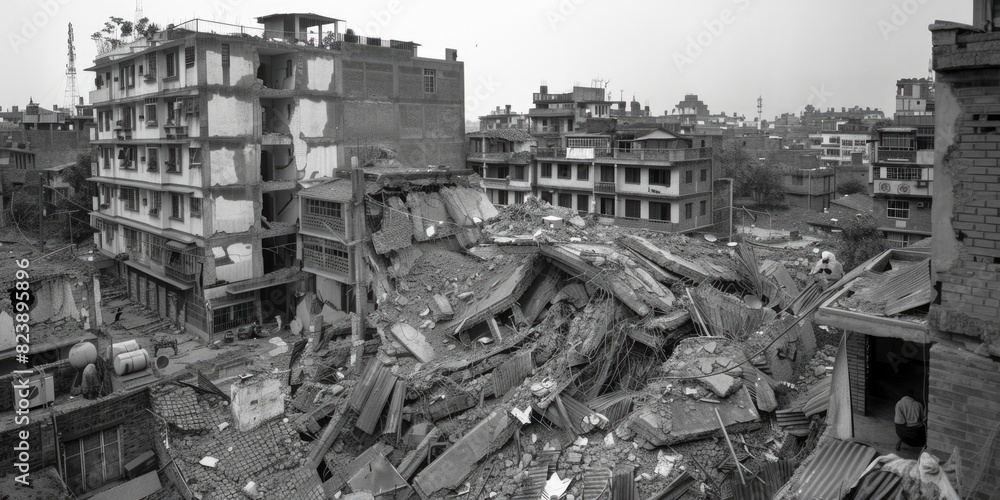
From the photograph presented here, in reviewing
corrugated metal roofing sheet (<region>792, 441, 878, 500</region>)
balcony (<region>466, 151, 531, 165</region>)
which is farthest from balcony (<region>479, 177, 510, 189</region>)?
corrugated metal roofing sheet (<region>792, 441, 878, 500</region>)

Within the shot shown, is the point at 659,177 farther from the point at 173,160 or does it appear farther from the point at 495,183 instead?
the point at 173,160

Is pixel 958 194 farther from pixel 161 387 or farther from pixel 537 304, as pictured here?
pixel 161 387

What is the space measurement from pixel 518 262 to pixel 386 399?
5.75 metres

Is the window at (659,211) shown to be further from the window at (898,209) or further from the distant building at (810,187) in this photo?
the distant building at (810,187)

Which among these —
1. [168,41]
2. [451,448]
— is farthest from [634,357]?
[168,41]

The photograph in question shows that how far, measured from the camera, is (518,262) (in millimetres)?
19672

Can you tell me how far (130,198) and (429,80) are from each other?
1745 centimetres

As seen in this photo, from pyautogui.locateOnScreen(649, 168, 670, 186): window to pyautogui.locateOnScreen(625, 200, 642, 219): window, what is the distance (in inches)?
71.2

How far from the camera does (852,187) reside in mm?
58375

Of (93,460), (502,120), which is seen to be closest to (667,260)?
(93,460)

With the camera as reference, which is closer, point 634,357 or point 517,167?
point 634,357

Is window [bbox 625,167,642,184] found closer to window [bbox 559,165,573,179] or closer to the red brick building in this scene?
window [bbox 559,165,573,179]

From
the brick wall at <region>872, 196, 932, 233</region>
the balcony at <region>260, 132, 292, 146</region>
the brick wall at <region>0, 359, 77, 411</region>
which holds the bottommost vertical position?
the brick wall at <region>0, 359, 77, 411</region>

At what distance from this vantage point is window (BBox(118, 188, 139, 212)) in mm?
36309
